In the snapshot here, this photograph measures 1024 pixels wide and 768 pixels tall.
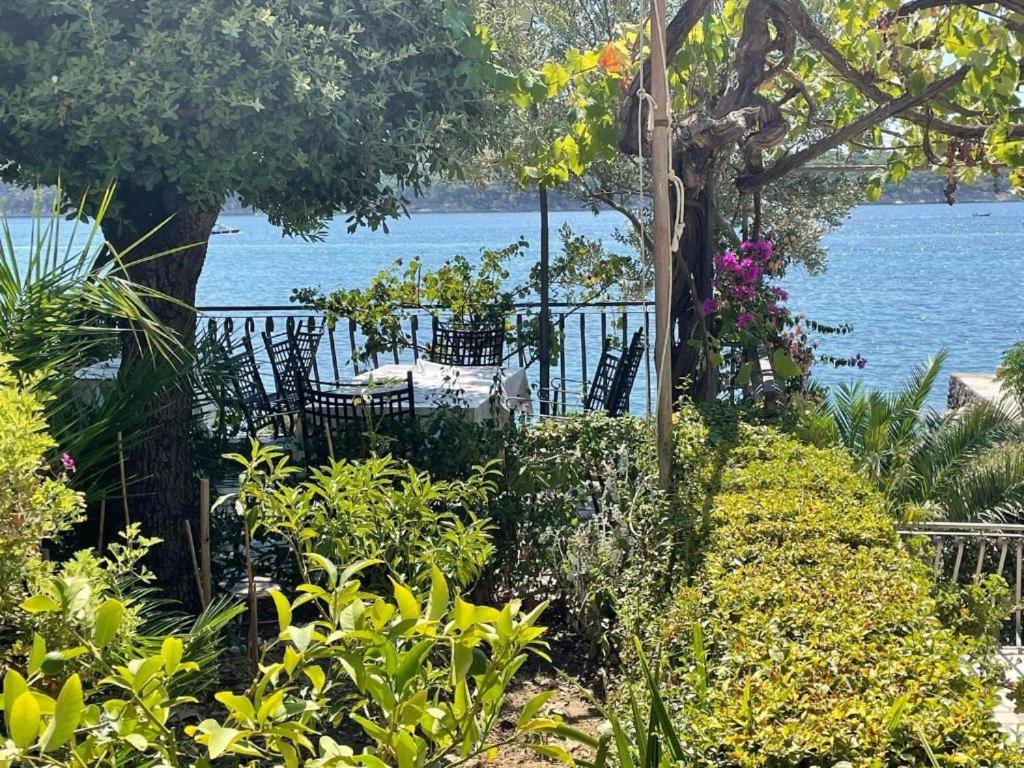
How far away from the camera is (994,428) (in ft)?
21.6

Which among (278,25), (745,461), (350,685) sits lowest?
(350,685)

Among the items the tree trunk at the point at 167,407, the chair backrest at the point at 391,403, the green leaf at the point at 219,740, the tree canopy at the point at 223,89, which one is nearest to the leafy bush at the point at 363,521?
the green leaf at the point at 219,740

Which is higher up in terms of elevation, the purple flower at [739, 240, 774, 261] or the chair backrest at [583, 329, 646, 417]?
the purple flower at [739, 240, 774, 261]

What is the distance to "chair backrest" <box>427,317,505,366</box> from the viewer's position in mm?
7363

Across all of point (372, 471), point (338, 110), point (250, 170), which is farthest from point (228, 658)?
point (338, 110)

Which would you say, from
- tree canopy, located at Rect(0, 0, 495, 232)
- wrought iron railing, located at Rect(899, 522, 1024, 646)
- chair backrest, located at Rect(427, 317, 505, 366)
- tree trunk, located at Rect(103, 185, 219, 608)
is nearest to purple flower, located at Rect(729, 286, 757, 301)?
wrought iron railing, located at Rect(899, 522, 1024, 646)

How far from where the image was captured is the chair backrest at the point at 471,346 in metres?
7.36

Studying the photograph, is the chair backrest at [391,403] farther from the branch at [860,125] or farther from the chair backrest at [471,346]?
the branch at [860,125]

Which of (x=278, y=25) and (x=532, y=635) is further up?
(x=278, y=25)

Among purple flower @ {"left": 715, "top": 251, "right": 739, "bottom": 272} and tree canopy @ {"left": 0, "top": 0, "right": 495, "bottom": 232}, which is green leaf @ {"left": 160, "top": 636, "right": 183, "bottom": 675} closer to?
tree canopy @ {"left": 0, "top": 0, "right": 495, "bottom": 232}

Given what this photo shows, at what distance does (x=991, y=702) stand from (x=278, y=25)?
9.23 feet

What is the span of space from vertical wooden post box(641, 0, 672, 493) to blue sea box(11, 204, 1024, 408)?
3.98 ft

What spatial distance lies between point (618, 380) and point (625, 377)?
0.15ft

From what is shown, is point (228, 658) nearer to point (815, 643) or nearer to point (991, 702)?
point (815, 643)
